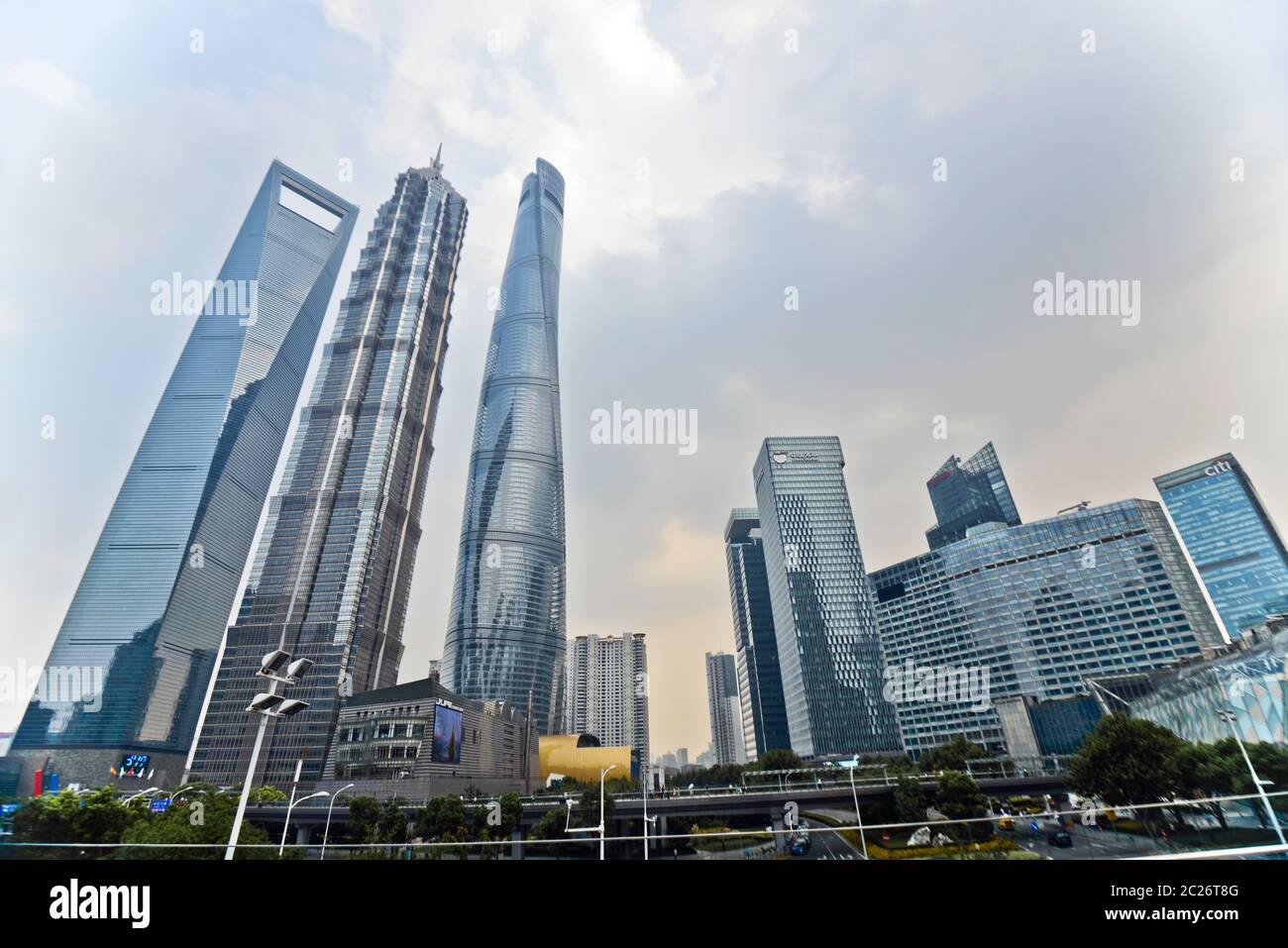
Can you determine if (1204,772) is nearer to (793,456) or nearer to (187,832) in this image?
(187,832)

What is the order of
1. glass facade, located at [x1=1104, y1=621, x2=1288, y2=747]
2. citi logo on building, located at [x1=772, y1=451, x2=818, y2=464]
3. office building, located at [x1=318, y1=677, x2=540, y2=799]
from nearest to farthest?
glass facade, located at [x1=1104, y1=621, x2=1288, y2=747], office building, located at [x1=318, y1=677, x2=540, y2=799], citi logo on building, located at [x1=772, y1=451, x2=818, y2=464]

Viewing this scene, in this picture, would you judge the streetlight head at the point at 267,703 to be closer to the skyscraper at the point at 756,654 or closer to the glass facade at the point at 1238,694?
the glass facade at the point at 1238,694

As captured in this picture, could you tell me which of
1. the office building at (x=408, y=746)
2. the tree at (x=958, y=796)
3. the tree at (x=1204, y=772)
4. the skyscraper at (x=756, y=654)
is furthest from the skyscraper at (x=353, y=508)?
the tree at (x=1204, y=772)

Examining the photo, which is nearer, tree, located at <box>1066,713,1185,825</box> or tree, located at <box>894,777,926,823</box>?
tree, located at <box>1066,713,1185,825</box>

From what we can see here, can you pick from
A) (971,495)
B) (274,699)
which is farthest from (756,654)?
(274,699)

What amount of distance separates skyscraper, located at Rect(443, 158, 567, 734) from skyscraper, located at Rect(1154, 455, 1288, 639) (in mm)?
156466

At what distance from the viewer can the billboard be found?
73.2m

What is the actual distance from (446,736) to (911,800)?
56.7 m

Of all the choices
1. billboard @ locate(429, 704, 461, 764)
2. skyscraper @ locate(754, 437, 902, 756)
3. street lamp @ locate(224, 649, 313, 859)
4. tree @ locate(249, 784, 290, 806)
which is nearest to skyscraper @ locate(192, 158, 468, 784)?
tree @ locate(249, 784, 290, 806)

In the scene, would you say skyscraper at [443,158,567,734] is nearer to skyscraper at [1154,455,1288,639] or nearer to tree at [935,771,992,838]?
tree at [935,771,992,838]
